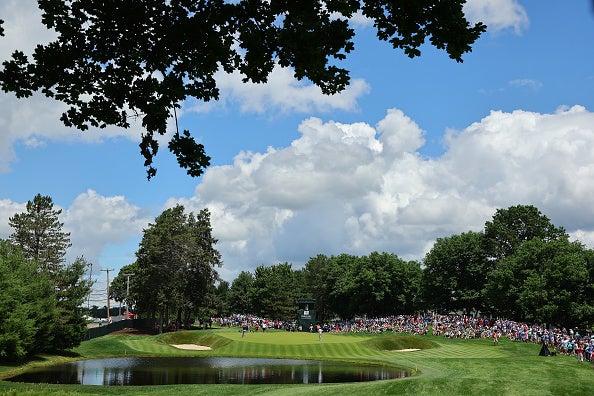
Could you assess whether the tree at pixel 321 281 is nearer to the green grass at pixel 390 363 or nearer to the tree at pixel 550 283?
the tree at pixel 550 283

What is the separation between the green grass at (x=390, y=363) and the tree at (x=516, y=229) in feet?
119

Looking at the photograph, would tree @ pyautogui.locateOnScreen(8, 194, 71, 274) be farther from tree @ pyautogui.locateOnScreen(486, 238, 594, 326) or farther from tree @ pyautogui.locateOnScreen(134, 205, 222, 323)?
tree @ pyautogui.locateOnScreen(486, 238, 594, 326)

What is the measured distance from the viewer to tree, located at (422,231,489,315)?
313 feet

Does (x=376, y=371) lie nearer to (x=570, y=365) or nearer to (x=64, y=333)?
(x=570, y=365)

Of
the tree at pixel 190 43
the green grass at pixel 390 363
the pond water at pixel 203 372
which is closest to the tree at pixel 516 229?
the green grass at pixel 390 363

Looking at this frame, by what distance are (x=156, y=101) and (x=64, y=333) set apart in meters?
49.4

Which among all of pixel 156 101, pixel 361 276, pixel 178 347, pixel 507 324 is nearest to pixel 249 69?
pixel 156 101

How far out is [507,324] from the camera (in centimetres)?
6775

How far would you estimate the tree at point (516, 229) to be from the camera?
307 ft

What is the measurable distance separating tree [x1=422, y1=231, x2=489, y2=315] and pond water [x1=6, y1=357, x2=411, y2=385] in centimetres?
5489

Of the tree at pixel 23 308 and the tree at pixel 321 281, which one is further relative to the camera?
the tree at pixel 321 281

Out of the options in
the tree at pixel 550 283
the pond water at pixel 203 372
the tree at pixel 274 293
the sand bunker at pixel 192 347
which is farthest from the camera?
the tree at pixel 274 293


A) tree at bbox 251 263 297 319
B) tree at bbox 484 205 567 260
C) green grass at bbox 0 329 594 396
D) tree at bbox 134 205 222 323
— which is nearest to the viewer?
green grass at bbox 0 329 594 396

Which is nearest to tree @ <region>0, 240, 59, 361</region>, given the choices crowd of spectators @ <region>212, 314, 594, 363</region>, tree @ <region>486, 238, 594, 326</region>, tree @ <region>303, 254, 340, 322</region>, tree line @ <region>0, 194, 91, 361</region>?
tree line @ <region>0, 194, 91, 361</region>
